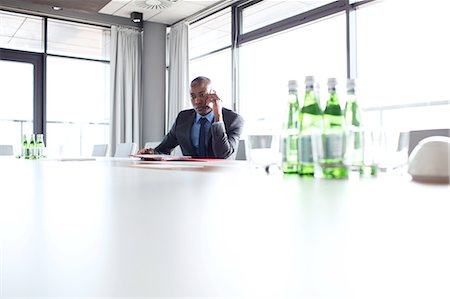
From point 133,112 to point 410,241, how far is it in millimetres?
6186

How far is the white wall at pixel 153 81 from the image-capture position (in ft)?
20.7

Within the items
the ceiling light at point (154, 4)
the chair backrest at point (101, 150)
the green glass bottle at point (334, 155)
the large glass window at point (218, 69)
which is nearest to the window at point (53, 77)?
the ceiling light at point (154, 4)

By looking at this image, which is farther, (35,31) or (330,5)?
(35,31)

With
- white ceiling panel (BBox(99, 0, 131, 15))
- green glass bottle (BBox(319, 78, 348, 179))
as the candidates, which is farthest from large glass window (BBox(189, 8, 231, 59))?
green glass bottle (BBox(319, 78, 348, 179))

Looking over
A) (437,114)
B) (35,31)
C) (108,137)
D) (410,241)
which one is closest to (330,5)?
(437,114)

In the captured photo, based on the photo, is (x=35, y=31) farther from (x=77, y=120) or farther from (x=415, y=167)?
(x=415, y=167)

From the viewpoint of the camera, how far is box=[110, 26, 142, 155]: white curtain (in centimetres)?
611

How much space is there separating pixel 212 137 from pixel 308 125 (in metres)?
1.73

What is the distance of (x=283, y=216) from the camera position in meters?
0.33

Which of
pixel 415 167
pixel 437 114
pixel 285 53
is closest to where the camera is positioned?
pixel 415 167

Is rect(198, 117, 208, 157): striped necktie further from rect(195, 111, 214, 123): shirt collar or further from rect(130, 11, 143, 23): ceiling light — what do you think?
rect(130, 11, 143, 23): ceiling light

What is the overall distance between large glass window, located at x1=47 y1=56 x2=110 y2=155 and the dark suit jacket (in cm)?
260

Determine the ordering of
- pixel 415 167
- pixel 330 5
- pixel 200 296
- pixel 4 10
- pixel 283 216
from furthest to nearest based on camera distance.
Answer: pixel 4 10 < pixel 330 5 < pixel 415 167 < pixel 283 216 < pixel 200 296

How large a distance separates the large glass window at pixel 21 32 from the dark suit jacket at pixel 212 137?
3.62 m
